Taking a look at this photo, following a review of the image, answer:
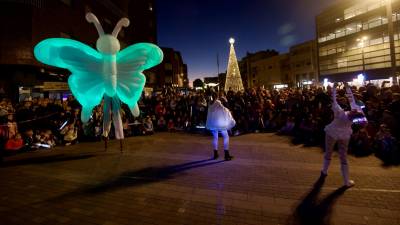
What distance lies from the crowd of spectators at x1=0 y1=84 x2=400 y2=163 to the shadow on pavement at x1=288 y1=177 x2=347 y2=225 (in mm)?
3620

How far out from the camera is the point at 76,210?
486cm

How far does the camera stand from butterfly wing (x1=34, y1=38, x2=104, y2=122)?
737 cm

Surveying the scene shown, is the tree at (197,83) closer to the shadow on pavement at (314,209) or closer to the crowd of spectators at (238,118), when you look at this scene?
the crowd of spectators at (238,118)

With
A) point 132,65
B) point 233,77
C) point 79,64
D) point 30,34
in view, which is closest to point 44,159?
point 79,64

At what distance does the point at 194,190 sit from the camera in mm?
5715

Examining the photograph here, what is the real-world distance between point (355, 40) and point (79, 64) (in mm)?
40765

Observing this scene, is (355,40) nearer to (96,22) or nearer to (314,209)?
(96,22)

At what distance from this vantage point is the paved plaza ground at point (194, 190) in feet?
14.8

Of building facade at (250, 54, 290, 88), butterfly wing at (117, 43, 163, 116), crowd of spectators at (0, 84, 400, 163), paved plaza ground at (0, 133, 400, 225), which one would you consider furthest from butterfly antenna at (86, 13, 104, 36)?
building facade at (250, 54, 290, 88)

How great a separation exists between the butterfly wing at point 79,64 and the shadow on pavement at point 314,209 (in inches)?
241

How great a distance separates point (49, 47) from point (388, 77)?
3828 centimetres

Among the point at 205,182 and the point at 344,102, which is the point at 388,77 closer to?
the point at 344,102

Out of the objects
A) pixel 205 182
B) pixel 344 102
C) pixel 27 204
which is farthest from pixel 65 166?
pixel 344 102

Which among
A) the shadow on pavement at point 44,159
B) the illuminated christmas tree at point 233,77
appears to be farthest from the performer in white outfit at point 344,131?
the illuminated christmas tree at point 233,77
